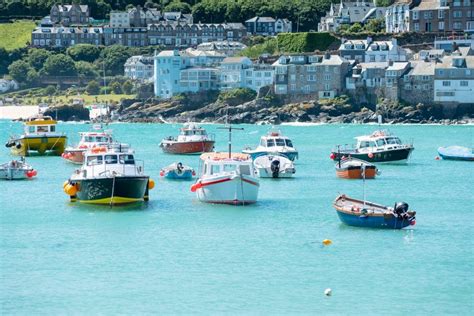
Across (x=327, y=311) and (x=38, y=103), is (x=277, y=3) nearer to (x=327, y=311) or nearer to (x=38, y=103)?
(x=38, y=103)

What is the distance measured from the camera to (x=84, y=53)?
7308 inches

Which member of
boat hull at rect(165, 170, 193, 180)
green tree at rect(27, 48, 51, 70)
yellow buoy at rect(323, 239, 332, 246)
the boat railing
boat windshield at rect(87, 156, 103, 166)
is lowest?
yellow buoy at rect(323, 239, 332, 246)

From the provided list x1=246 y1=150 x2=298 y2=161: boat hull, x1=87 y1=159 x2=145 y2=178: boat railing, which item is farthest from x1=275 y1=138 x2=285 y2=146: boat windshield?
x1=87 y1=159 x2=145 y2=178: boat railing

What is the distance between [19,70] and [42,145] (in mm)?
96116

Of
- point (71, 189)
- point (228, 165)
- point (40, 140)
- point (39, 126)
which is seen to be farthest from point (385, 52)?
point (71, 189)

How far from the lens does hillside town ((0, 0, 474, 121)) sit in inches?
5271

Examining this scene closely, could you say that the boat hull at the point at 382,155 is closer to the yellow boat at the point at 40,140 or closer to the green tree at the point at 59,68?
the yellow boat at the point at 40,140

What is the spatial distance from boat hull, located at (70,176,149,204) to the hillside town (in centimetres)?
8191

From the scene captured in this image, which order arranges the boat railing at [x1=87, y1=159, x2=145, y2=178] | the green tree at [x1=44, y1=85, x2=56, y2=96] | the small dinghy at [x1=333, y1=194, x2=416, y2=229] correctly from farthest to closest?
the green tree at [x1=44, y1=85, x2=56, y2=96]
the boat railing at [x1=87, y1=159, x2=145, y2=178]
the small dinghy at [x1=333, y1=194, x2=416, y2=229]

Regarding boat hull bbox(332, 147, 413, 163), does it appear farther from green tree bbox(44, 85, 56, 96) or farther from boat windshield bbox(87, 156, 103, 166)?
green tree bbox(44, 85, 56, 96)

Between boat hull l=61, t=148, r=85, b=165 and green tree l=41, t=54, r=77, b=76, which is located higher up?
green tree l=41, t=54, r=77, b=76

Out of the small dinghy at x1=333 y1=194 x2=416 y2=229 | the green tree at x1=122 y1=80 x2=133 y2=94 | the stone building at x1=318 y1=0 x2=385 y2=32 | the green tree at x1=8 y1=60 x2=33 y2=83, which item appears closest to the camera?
the small dinghy at x1=333 y1=194 x2=416 y2=229

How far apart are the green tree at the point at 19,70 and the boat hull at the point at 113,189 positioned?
12794 cm

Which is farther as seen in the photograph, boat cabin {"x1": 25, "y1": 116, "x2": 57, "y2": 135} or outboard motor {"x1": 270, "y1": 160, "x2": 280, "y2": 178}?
boat cabin {"x1": 25, "y1": 116, "x2": 57, "y2": 135}
